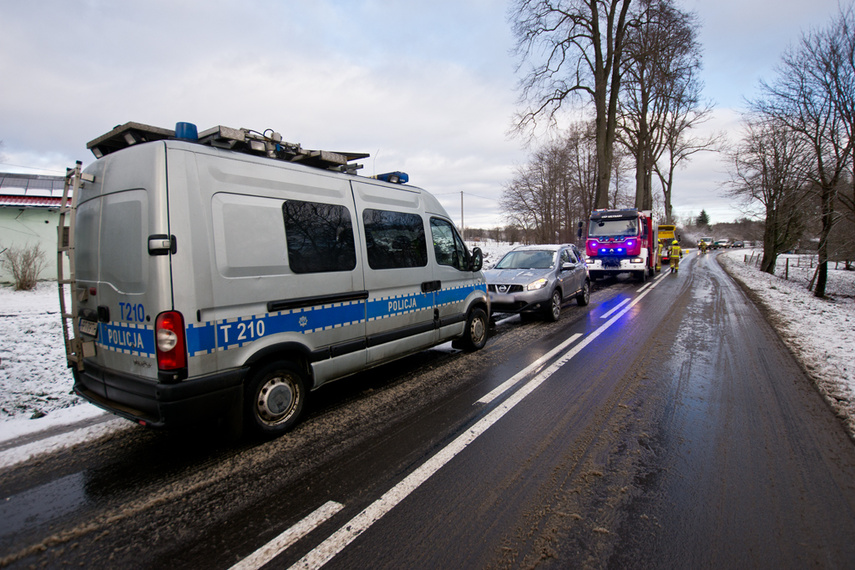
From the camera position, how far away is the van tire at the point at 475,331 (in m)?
6.34

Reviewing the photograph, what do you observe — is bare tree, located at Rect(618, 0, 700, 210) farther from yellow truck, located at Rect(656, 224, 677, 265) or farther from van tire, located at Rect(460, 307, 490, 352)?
van tire, located at Rect(460, 307, 490, 352)

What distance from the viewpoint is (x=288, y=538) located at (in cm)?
236

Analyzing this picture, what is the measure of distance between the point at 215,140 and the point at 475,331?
4500 millimetres

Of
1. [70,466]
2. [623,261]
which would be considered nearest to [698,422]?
[70,466]

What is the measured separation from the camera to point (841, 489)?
2.77 m

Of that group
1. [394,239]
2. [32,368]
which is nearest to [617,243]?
[394,239]

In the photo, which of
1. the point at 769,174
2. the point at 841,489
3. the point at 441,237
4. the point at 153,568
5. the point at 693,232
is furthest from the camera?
the point at 693,232

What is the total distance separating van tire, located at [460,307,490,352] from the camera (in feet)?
20.8

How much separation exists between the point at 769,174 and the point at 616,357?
19.3 m

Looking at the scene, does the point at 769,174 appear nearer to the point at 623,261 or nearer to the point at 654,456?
the point at 623,261

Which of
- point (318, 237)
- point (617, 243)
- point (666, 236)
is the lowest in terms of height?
point (318, 237)

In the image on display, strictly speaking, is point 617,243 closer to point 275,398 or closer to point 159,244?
point 275,398

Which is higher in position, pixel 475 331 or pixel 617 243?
pixel 617 243

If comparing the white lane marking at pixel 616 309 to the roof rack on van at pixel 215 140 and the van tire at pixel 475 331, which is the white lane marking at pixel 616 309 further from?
the roof rack on van at pixel 215 140
